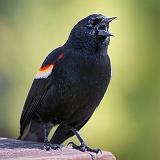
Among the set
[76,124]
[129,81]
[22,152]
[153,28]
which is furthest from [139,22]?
[22,152]

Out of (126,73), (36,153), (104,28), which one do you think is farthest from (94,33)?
(126,73)

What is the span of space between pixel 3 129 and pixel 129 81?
76.7 inches

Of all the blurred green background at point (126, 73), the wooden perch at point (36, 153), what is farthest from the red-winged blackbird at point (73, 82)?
the blurred green background at point (126, 73)

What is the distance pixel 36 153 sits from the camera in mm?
4059

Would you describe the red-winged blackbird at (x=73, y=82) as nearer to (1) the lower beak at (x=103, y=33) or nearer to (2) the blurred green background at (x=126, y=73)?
(1) the lower beak at (x=103, y=33)

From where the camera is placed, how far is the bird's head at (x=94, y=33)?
5098 mm

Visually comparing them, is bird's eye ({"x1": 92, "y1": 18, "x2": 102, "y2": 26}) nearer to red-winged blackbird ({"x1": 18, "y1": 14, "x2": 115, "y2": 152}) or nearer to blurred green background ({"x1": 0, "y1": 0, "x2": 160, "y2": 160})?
red-winged blackbird ({"x1": 18, "y1": 14, "x2": 115, "y2": 152})

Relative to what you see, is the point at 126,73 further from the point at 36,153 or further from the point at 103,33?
the point at 36,153

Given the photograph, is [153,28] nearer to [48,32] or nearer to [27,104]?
[48,32]

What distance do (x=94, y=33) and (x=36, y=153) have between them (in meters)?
1.40

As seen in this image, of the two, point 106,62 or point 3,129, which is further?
point 3,129

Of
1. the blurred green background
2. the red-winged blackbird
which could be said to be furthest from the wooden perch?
the blurred green background

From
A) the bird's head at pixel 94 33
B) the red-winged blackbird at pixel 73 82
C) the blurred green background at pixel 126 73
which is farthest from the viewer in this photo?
the blurred green background at pixel 126 73

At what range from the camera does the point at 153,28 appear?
751 cm
